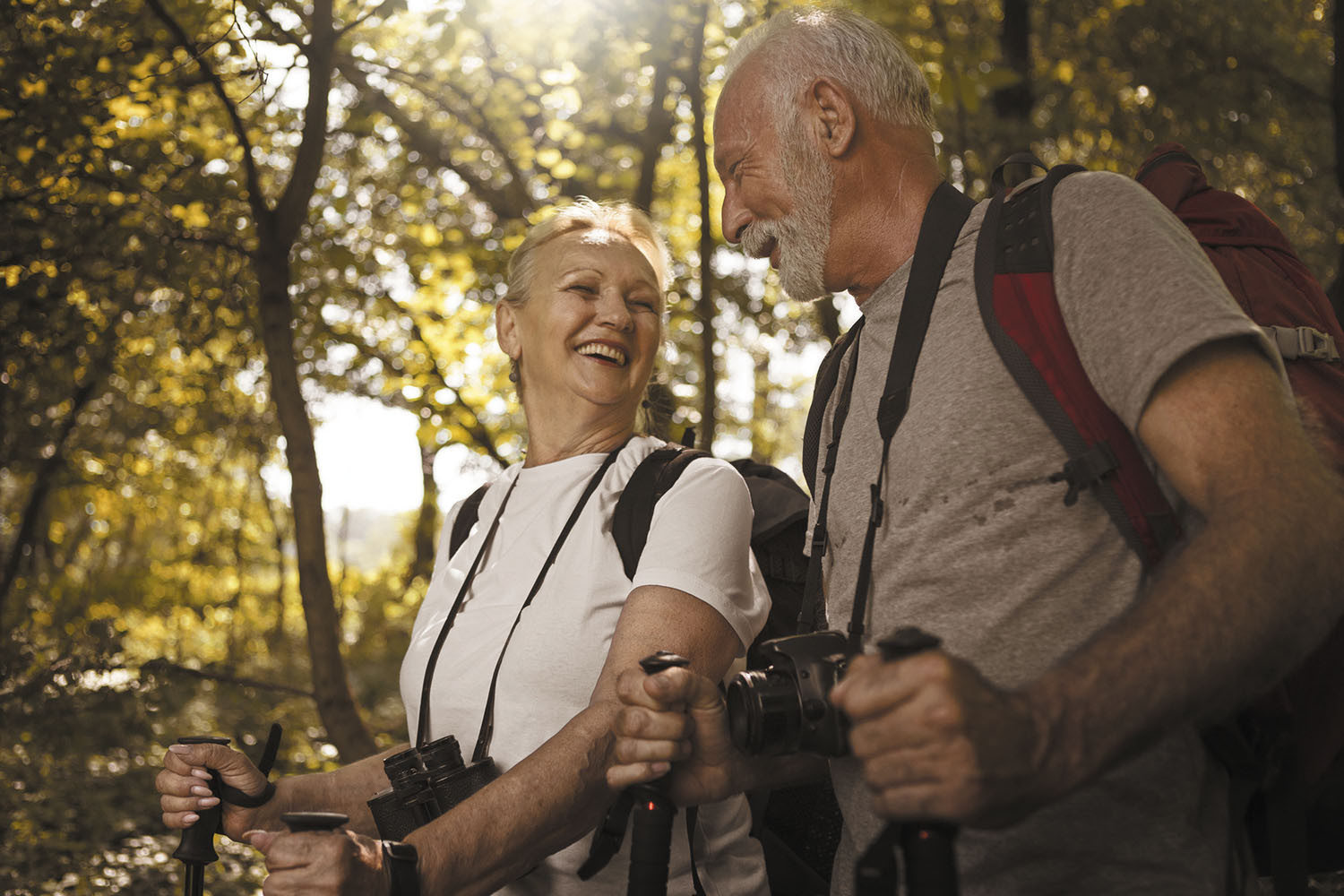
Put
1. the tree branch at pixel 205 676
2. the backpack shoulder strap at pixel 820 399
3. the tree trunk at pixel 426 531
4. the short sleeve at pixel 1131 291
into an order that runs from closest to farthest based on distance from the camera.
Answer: the short sleeve at pixel 1131 291, the backpack shoulder strap at pixel 820 399, the tree branch at pixel 205 676, the tree trunk at pixel 426 531

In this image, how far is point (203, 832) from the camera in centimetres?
230

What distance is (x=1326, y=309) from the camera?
71.9 inches

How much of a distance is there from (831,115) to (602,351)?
988 mm

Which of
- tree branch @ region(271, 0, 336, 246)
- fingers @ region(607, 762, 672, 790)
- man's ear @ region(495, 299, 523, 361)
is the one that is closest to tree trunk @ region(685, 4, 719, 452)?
tree branch @ region(271, 0, 336, 246)

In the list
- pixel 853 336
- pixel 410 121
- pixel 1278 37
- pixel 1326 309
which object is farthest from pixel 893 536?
pixel 1278 37

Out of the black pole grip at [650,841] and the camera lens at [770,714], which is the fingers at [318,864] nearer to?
the black pole grip at [650,841]

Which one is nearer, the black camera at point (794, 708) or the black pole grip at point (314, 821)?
the black camera at point (794, 708)

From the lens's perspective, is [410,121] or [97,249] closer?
[97,249]

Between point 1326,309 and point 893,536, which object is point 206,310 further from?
point 1326,309

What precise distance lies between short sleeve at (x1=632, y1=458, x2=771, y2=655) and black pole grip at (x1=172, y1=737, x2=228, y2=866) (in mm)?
1145

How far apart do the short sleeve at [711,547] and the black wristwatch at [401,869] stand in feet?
2.40

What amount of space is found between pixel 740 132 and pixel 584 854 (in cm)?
174

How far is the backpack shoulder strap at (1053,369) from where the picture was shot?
1549 mm

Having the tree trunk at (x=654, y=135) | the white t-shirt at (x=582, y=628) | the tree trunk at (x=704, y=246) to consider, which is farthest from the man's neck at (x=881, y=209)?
the tree trunk at (x=654, y=135)
